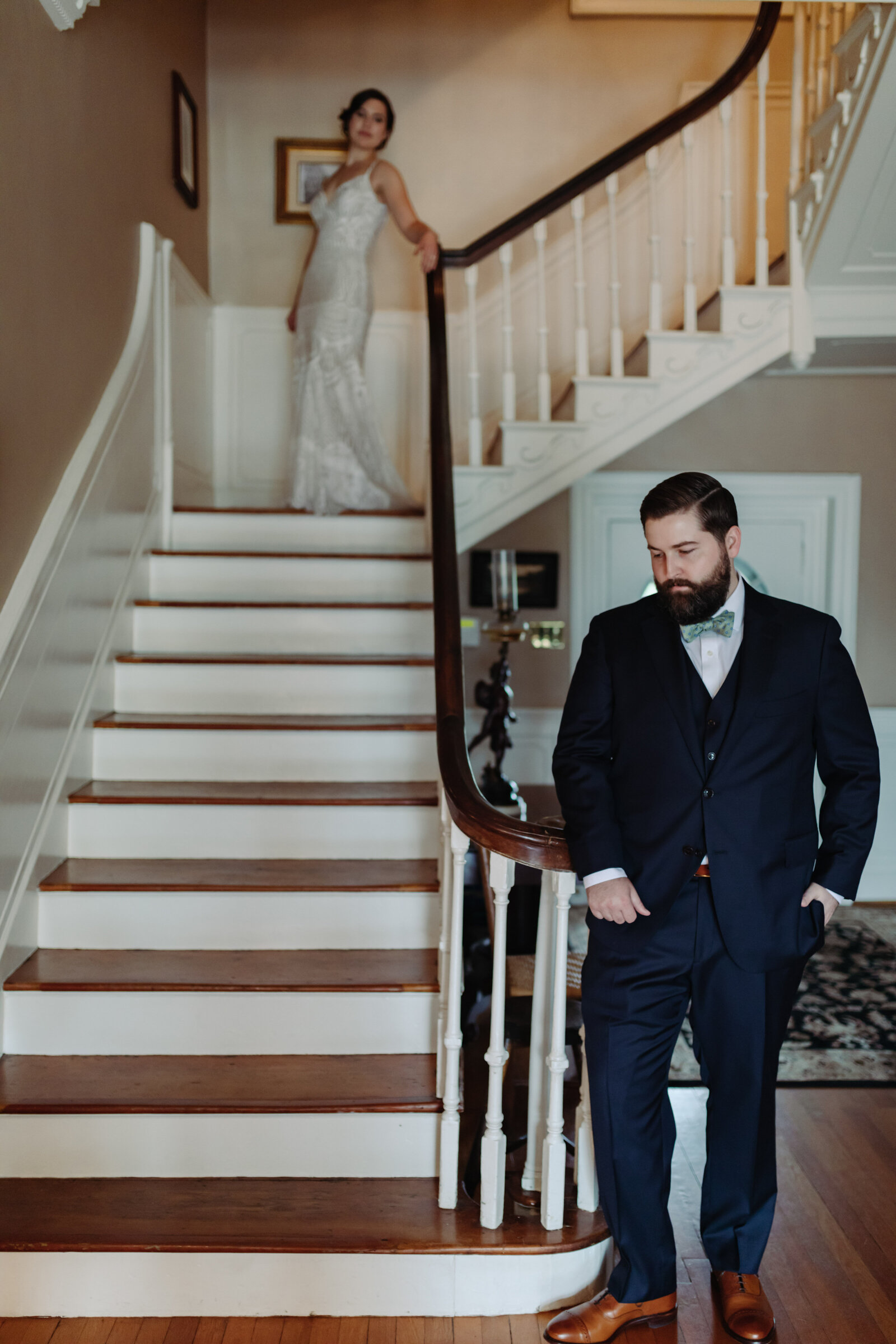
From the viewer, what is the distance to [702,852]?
1746 mm

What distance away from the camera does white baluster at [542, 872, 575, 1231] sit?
1947 mm

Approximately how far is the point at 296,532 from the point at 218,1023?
2001 millimetres

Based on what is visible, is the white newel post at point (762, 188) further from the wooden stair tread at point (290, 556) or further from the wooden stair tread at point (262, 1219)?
the wooden stair tread at point (262, 1219)

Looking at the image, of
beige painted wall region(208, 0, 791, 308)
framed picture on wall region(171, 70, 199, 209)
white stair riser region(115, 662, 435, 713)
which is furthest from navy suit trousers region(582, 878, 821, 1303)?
beige painted wall region(208, 0, 791, 308)

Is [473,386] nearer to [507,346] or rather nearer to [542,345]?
[507,346]

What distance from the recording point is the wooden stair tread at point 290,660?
10.5ft

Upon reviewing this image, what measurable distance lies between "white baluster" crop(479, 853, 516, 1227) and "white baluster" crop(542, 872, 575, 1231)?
87 millimetres

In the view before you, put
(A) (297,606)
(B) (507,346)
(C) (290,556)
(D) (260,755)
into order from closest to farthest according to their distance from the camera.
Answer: (D) (260,755) < (A) (297,606) < (C) (290,556) < (B) (507,346)

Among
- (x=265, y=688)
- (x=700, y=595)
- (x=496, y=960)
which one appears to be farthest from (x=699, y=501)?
(x=265, y=688)

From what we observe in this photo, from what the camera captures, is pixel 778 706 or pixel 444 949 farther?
pixel 444 949

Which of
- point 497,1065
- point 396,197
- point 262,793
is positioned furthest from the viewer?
point 396,197

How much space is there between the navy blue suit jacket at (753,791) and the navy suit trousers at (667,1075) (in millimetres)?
49

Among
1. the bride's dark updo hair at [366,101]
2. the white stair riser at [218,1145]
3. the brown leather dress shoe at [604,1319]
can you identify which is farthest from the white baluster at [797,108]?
the brown leather dress shoe at [604,1319]

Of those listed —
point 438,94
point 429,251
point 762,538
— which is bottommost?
point 762,538
